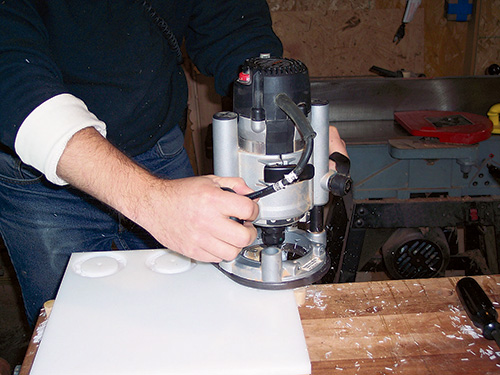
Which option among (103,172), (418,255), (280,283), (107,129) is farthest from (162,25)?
(418,255)

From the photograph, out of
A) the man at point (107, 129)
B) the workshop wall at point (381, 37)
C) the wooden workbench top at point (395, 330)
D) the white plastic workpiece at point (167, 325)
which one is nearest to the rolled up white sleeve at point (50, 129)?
the man at point (107, 129)

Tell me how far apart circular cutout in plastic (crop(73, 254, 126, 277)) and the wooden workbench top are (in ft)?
1.31

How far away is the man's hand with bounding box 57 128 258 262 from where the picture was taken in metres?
0.80

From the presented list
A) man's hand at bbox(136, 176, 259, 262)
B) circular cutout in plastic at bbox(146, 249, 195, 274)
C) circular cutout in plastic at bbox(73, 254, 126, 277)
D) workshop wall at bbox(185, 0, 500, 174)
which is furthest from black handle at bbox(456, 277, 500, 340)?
workshop wall at bbox(185, 0, 500, 174)

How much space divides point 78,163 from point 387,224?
1238 millimetres

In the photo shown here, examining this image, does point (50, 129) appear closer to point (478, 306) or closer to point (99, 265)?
point (99, 265)

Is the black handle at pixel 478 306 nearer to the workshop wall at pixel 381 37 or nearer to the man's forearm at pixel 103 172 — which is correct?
the man's forearm at pixel 103 172

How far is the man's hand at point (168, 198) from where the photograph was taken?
2.62 ft

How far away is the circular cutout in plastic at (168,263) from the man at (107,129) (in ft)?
0.46

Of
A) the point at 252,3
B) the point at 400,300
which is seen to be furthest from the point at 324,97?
the point at 400,300

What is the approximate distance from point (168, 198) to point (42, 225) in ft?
1.80

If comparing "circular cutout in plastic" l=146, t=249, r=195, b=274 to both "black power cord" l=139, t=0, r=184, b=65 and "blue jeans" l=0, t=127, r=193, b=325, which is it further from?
"black power cord" l=139, t=0, r=184, b=65

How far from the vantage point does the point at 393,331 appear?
894 millimetres

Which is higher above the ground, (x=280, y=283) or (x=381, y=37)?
(x=381, y=37)
